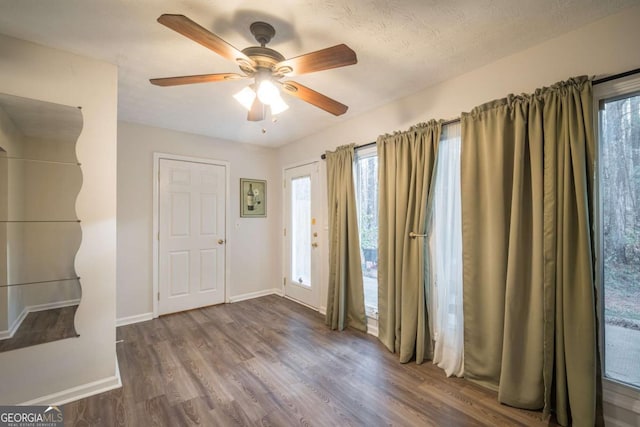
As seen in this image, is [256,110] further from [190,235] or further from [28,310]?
[190,235]

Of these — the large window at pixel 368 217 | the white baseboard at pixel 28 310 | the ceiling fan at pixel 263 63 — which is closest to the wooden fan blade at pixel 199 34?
the ceiling fan at pixel 263 63

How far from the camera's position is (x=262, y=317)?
3518mm

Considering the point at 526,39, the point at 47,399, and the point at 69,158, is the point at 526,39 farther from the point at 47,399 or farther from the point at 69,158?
the point at 47,399

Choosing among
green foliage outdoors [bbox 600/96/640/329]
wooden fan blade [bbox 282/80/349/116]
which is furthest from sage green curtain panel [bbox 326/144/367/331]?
green foliage outdoors [bbox 600/96/640/329]

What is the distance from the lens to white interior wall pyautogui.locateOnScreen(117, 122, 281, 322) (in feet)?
11.0

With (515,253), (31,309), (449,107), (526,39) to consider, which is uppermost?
(526,39)

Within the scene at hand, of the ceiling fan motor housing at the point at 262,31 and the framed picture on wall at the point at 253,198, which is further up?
the ceiling fan motor housing at the point at 262,31

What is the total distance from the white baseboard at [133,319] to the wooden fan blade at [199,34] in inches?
131

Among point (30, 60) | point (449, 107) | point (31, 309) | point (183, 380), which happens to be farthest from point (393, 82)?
point (31, 309)

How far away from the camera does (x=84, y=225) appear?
2020 mm

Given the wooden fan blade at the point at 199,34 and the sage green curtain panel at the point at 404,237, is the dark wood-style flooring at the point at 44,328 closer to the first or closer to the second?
the wooden fan blade at the point at 199,34

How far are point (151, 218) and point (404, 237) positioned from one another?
3.10 m

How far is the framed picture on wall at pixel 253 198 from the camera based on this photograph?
4.29 meters

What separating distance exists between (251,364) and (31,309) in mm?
1646
